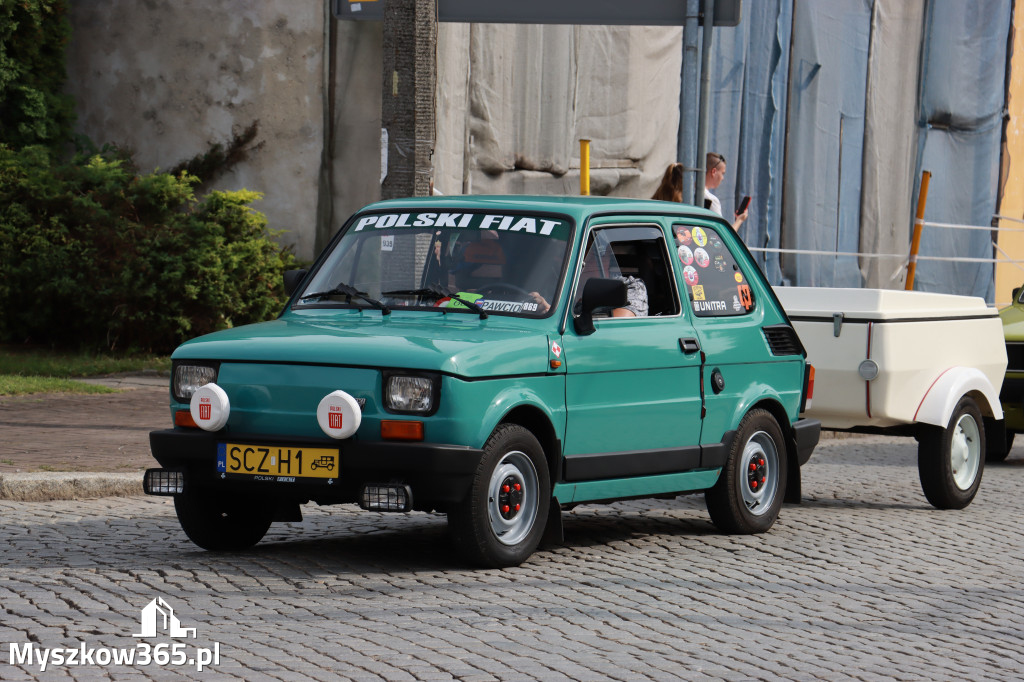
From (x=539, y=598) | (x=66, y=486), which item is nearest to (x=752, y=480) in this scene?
(x=539, y=598)

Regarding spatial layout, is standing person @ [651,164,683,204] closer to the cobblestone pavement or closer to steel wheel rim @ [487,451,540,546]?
the cobblestone pavement

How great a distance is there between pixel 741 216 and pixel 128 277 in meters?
5.72

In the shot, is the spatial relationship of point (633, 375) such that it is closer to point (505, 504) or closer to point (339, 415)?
point (505, 504)

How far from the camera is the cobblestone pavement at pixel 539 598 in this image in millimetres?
5332

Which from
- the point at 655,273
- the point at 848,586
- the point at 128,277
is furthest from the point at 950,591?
the point at 128,277

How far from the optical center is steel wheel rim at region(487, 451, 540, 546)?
22.4 ft

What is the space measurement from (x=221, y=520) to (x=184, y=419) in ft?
1.85

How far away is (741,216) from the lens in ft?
43.6

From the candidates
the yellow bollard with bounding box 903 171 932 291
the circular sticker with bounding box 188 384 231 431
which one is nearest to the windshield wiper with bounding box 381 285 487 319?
the circular sticker with bounding box 188 384 231 431

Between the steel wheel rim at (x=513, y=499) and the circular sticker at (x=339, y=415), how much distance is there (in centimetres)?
67

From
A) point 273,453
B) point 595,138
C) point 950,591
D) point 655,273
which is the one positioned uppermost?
point 595,138

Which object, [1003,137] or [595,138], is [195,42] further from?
[1003,137]

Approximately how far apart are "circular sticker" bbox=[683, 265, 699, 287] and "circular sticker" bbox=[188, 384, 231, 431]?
2636 mm

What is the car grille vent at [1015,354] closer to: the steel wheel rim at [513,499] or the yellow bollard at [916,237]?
the yellow bollard at [916,237]
